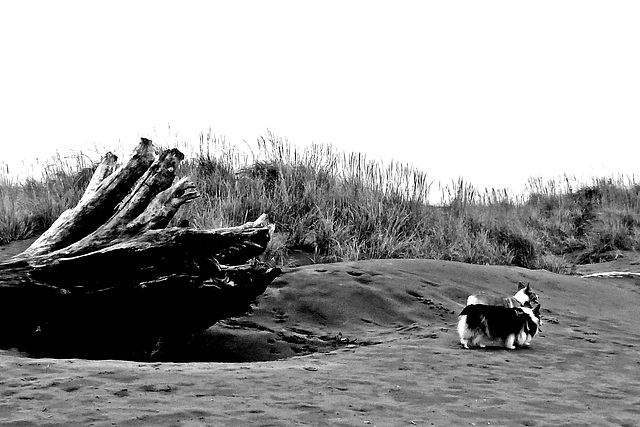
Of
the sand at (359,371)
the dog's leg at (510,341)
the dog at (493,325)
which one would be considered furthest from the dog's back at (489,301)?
the sand at (359,371)

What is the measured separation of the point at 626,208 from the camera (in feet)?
62.2

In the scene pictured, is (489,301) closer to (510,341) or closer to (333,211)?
(510,341)

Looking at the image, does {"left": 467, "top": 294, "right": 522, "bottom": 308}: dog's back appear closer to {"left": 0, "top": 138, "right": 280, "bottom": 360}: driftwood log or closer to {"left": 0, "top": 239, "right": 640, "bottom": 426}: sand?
{"left": 0, "top": 239, "right": 640, "bottom": 426}: sand

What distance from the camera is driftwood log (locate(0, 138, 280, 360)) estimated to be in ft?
20.9

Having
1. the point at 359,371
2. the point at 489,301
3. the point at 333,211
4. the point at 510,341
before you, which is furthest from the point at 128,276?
the point at 333,211

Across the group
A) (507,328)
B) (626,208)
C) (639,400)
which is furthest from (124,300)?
(626,208)

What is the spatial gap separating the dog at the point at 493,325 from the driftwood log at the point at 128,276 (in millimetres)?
1919

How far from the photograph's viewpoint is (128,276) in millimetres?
6523

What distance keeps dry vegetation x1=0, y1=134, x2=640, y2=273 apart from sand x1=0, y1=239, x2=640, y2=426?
2746 millimetres

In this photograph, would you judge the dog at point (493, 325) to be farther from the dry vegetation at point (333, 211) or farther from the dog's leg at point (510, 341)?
the dry vegetation at point (333, 211)

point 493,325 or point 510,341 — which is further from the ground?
point 493,325

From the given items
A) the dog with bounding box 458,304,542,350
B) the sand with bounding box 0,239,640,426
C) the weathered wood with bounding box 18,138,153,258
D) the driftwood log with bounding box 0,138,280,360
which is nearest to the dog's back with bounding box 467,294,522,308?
the dog with bounding box 458,304,542,350

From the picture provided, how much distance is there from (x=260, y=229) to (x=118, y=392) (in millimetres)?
3327

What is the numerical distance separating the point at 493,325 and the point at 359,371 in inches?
76.2
